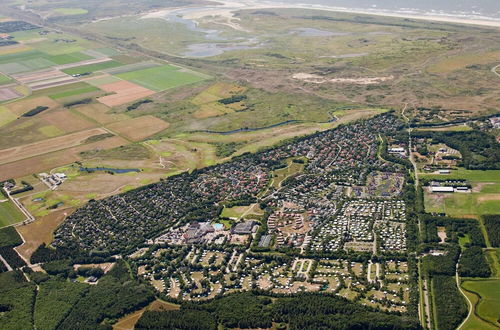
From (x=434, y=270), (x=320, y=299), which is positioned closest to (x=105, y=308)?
(x=320, y=299)

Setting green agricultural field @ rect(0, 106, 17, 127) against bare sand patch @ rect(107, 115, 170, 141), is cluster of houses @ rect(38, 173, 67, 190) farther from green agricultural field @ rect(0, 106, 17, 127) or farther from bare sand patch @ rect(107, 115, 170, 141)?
green agricultural field @ rect(0, 106, 17, 127)

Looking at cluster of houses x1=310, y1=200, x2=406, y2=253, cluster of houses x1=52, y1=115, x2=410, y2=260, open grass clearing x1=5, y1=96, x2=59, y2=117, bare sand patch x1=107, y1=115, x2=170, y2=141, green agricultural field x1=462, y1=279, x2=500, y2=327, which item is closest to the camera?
green agricultural field x1=462, y1=279, x2=500, y2=327

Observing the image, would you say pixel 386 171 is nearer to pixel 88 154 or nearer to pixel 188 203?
pixel 188 203

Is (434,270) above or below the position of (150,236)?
above

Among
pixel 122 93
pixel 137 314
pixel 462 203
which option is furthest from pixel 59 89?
pixel 462 203

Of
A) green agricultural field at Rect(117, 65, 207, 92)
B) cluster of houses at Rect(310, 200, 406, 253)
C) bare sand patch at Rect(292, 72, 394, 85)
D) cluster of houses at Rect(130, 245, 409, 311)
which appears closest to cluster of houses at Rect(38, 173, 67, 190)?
cluster of houses at Rect(130, 245, 409, 311)

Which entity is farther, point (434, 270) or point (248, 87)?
point (248, 87)

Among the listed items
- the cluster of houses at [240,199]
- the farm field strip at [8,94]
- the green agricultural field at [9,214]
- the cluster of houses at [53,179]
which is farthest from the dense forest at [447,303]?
the farm field strip at [8,94]

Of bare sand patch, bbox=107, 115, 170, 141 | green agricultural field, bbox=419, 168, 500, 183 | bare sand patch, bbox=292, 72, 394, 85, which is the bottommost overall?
bare sand patch, bbox=107, 115, 170, 141
